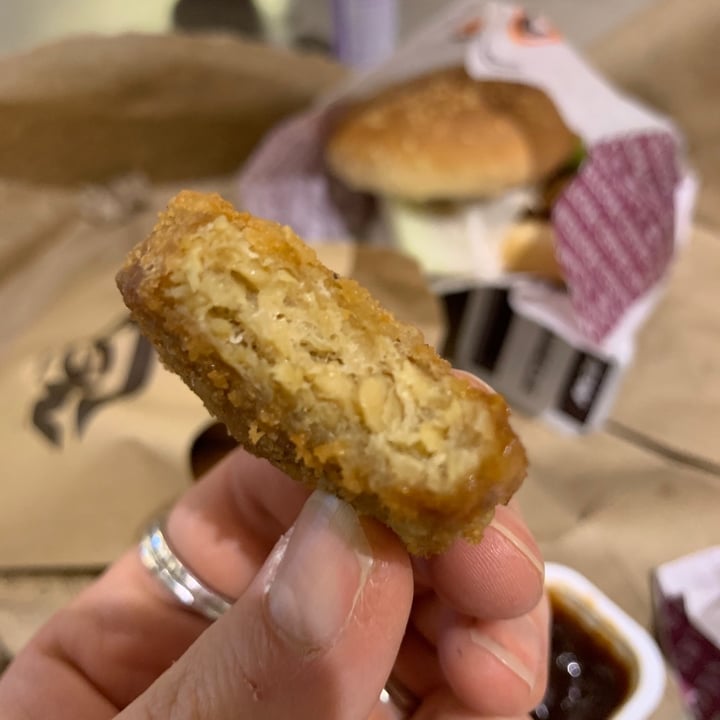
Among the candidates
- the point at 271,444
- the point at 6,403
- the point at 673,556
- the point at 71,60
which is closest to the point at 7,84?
the point at 71,60

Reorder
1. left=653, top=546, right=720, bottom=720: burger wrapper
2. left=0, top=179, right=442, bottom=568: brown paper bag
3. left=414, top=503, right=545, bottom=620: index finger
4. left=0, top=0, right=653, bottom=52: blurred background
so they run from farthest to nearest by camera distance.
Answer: left=0, top=0, right=653, bottom=52: blurred background < left=0, top=179, right=442, bottom=568: brown paper bag < left=653, top=546, right=720, bottom=720: burger wrapper < left=414, top=503, right=545, bottom=620: index finger

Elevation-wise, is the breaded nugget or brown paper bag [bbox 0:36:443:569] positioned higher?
the breaded nugget

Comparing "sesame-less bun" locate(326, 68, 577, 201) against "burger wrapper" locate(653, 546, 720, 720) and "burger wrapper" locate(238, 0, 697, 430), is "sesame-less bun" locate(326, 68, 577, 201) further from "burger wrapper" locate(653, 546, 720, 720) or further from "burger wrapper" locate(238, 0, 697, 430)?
"burger wrapper" locate(653, 546, 720, 720)

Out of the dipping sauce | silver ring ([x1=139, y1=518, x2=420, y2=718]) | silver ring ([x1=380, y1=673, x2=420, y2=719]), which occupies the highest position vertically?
silver ring ([x1=139, y1=518, x2=420, y2=718])

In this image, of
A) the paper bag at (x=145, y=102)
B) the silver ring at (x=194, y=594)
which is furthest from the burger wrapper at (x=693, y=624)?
the paper bag at (x=145, y=102)

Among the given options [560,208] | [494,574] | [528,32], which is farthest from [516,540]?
[528,32]

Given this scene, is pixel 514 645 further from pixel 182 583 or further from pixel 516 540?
pixel 182 583

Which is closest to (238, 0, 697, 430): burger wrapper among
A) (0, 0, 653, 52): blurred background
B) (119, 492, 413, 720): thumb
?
(0, 0, 653, 52): blurred background
